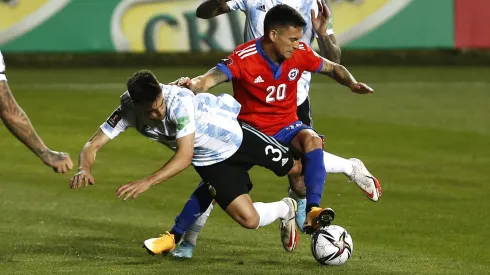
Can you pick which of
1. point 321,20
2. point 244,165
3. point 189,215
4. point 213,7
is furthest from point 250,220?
point 213,7

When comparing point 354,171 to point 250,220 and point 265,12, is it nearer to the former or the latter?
point 250,220

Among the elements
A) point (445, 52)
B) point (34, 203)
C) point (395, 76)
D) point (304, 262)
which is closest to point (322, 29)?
point (304, 262)

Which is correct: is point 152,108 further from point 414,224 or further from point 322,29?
point 414,224

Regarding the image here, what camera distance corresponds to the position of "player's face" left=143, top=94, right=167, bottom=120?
742 cm

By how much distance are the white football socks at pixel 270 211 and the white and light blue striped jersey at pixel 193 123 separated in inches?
17.1

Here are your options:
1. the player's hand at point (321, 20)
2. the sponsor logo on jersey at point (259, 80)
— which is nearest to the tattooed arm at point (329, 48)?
the player's hand at point (321, 20)

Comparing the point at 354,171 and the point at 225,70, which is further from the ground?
the point at 225,70

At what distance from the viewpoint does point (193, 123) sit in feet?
24.8

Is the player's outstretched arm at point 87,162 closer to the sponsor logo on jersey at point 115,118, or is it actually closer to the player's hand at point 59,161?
the sponsor logo on jersey at point 115,118

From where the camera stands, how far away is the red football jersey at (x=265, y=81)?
28.0ft

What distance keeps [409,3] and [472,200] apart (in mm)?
12850

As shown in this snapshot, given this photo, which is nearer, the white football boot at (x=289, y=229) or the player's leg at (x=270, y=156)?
the player's leg at (x=270, y=156)

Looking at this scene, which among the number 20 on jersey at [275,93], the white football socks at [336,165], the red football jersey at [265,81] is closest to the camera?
the red football jersey at [265,81]

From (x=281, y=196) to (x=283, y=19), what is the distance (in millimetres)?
3313
